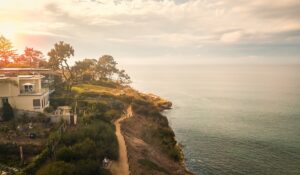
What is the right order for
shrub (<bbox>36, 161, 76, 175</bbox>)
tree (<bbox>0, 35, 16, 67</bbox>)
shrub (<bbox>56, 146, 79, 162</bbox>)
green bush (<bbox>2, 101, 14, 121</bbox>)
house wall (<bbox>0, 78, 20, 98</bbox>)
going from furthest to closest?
tree (<bbox>0, 35, 16, 67</bbox>)
house wall (<bbox>0, 78, 20, 98</bbox>)
green bush (<bbox>2, 101, 14, 121</bbox>)
shrub (<bbox>56, 146, 79, 162</bbox>)
shrub (<bbox>36, 161, 76, 175</bbox>)

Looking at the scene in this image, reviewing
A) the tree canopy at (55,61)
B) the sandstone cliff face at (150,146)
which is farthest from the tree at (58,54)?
the sandstone cliff face at (150,146)

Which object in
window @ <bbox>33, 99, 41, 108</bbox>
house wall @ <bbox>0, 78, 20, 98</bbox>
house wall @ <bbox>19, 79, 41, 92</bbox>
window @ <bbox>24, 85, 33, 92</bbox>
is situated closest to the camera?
house wall @ <bbox>0, 78, 20, 98</bbox>

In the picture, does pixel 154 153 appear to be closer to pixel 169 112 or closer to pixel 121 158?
pixel 121 158

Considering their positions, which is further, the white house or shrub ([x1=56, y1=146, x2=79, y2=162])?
the white house

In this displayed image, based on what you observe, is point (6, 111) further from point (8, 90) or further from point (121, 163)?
point (121, 163)

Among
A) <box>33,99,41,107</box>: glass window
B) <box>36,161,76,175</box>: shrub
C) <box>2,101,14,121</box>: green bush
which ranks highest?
<box>33,99,41,107</box>: glass window

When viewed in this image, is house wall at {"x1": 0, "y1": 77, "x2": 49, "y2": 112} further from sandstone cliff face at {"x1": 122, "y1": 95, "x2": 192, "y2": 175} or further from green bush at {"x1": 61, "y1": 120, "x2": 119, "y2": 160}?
sandstone cliff face at {"x1": 122, "y1": 95, "x2": 192, "y2": 175}

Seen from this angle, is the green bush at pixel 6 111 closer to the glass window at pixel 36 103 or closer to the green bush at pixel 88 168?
the glass window at pixel 36 103

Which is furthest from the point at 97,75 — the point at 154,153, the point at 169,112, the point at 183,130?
the point at 154,153

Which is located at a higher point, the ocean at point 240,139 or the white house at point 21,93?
the white house at point 21,93

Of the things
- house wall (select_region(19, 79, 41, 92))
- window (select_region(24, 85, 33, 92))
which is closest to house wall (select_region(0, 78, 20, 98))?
house wall (select_region(19, 79, 41, 92))
